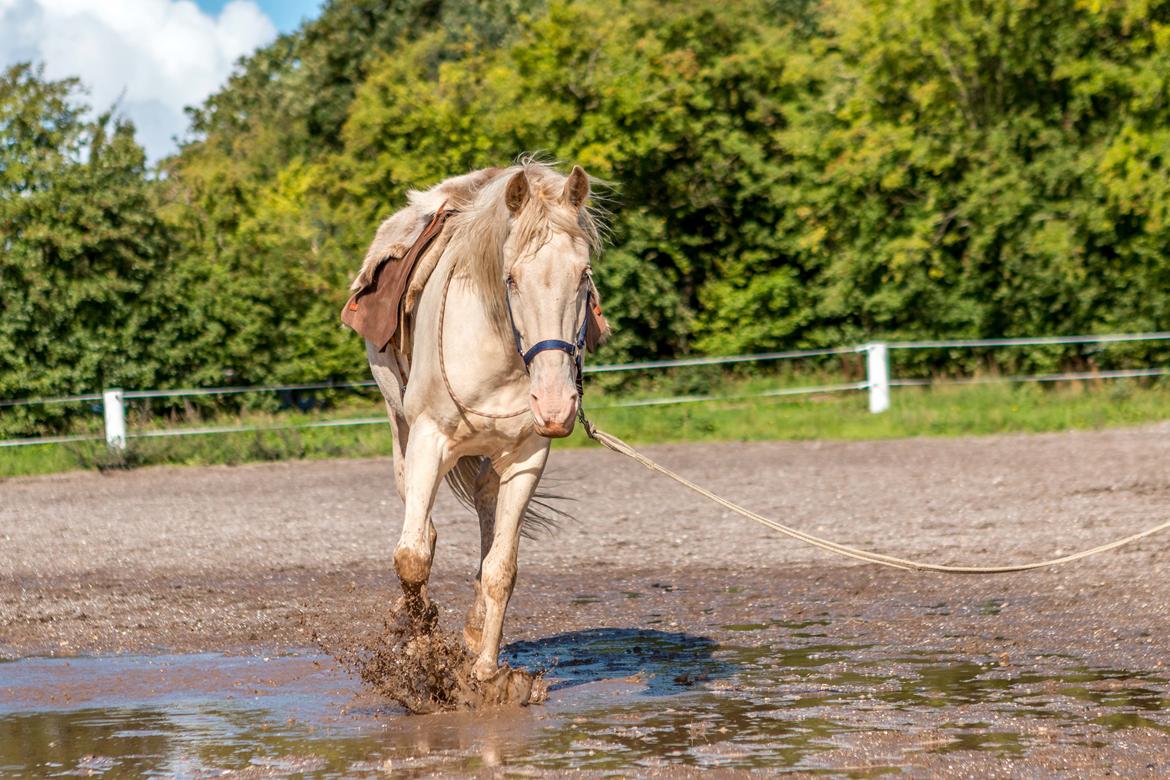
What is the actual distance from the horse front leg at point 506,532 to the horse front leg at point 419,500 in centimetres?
26

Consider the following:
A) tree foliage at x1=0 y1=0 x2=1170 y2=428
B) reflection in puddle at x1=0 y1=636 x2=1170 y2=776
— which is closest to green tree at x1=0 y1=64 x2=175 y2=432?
tree foliage at x1=0 y1=0 x2=1170 y2=428

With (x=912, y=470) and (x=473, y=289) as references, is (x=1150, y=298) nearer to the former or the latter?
(x=912, y=470)

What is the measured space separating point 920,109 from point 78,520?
17.3 metres

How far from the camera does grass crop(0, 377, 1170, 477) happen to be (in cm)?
1778

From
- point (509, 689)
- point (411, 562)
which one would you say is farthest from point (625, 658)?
point (411, 562)

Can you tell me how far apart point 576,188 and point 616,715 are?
1986mm

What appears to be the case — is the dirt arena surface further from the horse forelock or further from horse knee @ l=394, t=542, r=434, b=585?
the horse forelock

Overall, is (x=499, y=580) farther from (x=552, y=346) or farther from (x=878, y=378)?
(x=878, y=378)

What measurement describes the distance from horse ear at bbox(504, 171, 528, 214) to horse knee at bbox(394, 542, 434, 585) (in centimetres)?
143

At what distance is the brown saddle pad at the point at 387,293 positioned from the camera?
627cm

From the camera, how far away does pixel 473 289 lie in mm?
5648

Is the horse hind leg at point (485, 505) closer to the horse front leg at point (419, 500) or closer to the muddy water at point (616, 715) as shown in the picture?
the muddy water at point (616, 715)

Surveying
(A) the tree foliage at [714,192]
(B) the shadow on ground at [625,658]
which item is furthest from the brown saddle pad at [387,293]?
(A) the tree foliage at [714,192]

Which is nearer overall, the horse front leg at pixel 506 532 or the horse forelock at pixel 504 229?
the horse forelock at pixel 504 229
